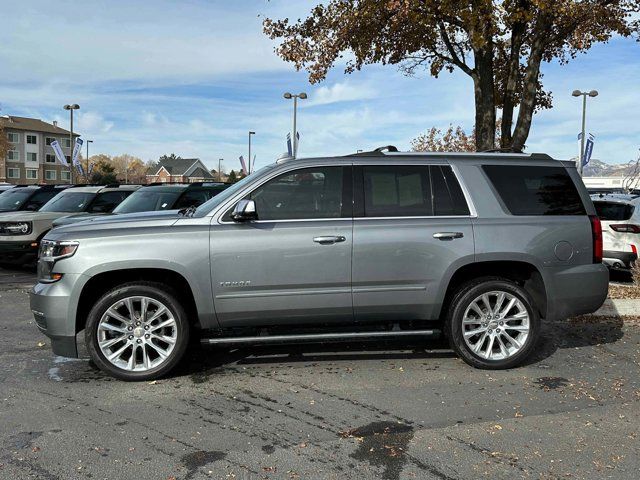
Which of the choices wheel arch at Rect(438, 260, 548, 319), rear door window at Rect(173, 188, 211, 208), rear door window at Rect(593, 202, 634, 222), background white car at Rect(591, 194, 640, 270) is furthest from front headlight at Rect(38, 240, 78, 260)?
rear door window at Rect(593, 202, 634, 222)

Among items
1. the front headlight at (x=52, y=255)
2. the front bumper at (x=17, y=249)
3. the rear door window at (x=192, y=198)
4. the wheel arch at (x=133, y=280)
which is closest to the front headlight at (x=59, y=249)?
the front headlight at (x=52, y=255)

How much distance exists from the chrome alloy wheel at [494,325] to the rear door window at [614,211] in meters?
5.76

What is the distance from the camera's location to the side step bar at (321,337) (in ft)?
16.2

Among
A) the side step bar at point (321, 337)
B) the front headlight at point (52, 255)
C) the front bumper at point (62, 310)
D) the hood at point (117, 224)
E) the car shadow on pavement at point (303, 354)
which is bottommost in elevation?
the car shadow on pavement at point (303, 354)

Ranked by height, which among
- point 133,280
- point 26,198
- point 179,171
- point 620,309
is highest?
point 179,171

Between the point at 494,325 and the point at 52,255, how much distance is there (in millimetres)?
3954

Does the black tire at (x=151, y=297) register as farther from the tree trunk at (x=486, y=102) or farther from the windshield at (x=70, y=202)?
the windshield at (x=70, y=202)

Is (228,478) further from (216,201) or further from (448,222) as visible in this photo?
(448,222)

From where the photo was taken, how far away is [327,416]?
13.9 feet

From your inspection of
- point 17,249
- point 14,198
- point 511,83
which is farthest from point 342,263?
point 14,198

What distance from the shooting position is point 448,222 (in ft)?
17.2

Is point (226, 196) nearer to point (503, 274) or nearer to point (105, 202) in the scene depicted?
point (503, 274)

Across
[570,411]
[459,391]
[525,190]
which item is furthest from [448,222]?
[570,411]

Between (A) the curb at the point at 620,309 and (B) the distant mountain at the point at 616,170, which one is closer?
(A) the curb at the point at 620,309
